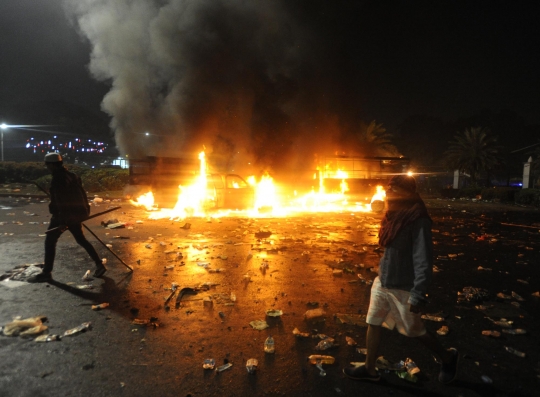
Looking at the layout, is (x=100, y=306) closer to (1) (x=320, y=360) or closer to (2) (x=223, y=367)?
(2) (x=223, y=367)

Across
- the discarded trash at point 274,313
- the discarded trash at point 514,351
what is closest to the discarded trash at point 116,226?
the discarded trash at point 274,313

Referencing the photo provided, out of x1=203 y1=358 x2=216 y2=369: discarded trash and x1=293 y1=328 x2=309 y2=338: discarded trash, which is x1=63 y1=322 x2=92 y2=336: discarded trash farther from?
x1=293 y1=328 x2=309 y2=338: discarded trash

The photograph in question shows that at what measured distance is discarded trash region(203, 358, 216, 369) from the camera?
3109 millimetres

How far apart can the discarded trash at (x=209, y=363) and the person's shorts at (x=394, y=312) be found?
4.37ft

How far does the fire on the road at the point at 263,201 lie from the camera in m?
14.1

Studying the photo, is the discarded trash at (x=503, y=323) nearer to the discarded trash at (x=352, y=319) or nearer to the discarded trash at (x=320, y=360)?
the discarded trash at (x=352, y=319)

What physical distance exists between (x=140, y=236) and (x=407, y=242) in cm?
757

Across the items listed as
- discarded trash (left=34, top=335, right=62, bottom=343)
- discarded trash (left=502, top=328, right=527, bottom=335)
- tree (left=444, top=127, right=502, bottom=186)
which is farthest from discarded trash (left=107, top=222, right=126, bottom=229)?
tree (left=444, top=127, right=502, bottom=186)

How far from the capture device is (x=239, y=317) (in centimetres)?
419

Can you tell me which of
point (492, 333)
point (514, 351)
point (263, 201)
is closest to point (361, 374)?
point (514, 351)

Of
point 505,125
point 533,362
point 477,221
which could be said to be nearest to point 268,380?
point 533,362

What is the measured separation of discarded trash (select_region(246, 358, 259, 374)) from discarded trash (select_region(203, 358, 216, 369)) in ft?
0.94

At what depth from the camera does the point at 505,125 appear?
170 feet

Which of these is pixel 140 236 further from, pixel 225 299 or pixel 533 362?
pixel 533 362
